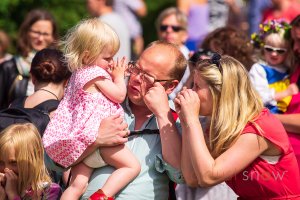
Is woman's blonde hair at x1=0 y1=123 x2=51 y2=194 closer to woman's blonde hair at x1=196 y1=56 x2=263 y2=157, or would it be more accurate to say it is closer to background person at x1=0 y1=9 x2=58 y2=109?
woman's blonde hair at x1=196 y1=56 x2=263 y2=157

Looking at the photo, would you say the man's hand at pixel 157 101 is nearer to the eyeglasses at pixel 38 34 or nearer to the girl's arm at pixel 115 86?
the girl's arm at pixel 115 86

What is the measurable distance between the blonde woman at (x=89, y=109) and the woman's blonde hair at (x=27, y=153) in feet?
0.24

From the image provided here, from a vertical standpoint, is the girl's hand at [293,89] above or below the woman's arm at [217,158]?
below

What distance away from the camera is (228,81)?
5.62m

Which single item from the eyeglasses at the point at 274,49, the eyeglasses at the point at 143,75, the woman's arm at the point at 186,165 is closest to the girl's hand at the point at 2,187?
the eyeglasses at the point at 143,75

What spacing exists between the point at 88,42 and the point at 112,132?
66 centimetres

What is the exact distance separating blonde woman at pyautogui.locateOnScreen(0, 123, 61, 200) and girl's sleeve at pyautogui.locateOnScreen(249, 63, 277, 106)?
2184mm

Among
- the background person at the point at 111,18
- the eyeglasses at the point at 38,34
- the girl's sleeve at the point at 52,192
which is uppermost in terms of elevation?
the girl's sleeve at the point at 52,192

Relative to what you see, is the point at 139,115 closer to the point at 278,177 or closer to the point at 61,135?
the point at 61,135

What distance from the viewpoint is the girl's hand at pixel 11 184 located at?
5.85 m

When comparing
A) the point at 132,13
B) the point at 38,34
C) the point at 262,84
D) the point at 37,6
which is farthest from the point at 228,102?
the point at 37,6

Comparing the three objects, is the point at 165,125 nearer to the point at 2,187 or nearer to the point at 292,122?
the point at 2,187

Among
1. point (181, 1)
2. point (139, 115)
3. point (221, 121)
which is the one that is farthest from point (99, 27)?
point (181, 1)

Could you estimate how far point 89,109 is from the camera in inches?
230
